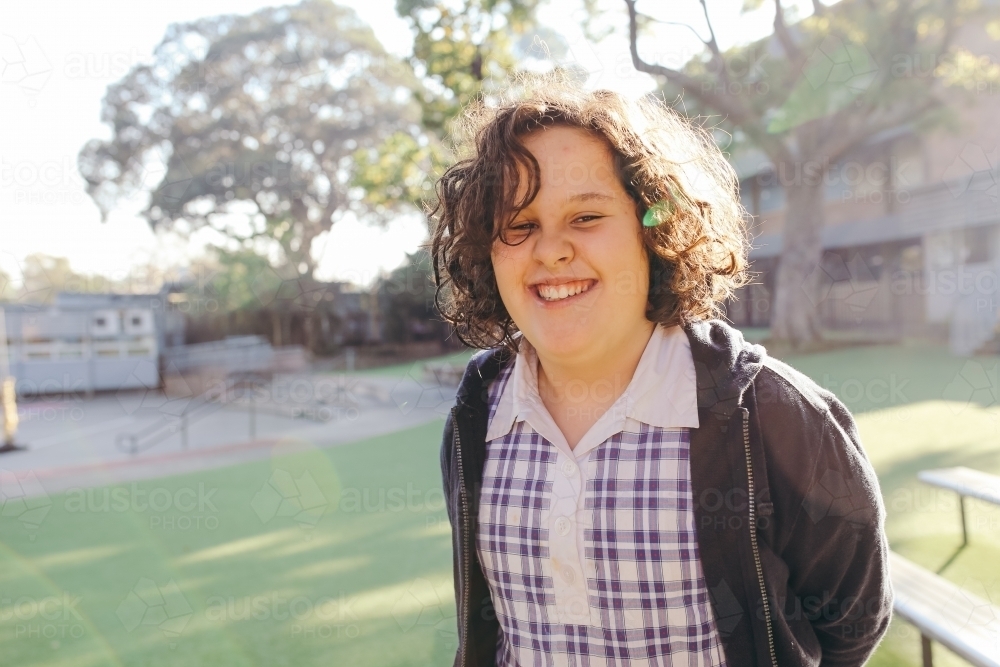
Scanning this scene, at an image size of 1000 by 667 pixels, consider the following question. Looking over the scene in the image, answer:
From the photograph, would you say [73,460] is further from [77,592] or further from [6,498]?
[77,592]

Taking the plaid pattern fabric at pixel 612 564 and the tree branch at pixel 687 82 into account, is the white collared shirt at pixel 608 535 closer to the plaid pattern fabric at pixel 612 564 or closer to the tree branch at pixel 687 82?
the plaid pattern fabric at pixel 612 564

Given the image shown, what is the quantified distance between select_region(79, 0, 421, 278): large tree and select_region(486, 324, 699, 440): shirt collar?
16153mm

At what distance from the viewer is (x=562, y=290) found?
113cm

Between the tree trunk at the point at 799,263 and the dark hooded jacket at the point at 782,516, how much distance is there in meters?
9.82

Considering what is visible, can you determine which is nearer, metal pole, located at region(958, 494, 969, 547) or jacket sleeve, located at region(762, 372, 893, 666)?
jacket sleeve, located at region(762, 372, 893, 666)

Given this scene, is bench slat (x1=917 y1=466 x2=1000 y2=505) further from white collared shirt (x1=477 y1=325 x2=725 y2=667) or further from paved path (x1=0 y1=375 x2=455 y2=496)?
paved path (x1=0 y1=375 x2=455 y2=496)

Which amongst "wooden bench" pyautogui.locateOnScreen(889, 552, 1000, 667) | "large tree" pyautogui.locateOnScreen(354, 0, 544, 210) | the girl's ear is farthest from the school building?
the girl's ear

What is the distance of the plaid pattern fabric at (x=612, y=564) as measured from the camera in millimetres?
1050

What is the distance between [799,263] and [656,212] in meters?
10.2

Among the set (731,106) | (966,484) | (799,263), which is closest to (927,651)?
(966,484)

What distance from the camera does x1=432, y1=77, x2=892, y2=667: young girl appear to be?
104 centimetres

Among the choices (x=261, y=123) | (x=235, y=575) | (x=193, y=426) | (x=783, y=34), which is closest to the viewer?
(x=235, y=575)

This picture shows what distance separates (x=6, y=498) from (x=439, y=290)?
5.04 meters

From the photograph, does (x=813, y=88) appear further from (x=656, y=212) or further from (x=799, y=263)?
(x=656, y=212)
